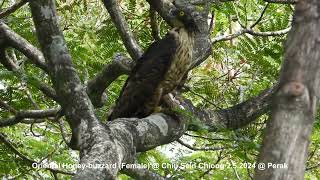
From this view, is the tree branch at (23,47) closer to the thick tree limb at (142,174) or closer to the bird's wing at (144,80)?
the bird's wing at (144,80)

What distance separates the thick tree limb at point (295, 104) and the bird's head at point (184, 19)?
3346 mm

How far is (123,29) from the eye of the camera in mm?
4918

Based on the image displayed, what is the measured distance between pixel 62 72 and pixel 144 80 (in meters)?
1.76

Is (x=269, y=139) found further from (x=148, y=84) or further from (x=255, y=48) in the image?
(x=255, y=48)

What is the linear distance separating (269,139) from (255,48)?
4.46 metres

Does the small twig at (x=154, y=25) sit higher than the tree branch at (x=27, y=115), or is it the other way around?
the small twig at (x=154, y=25)

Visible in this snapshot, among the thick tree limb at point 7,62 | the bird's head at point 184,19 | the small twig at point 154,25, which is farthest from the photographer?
the small twig at point 154,25

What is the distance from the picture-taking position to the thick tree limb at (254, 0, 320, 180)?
57.1 inches

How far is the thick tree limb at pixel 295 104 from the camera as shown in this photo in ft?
4.75

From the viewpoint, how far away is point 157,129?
387 centimetres

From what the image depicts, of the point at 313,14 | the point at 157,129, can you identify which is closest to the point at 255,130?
the point at 157,129

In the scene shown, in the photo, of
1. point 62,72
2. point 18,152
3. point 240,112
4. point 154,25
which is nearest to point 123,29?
point 154,25

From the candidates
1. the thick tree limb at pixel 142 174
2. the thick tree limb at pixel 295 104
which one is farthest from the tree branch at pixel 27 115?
the thick tree limb at pixel 295 104

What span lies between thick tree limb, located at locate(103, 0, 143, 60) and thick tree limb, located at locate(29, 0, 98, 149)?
1.95 metres
